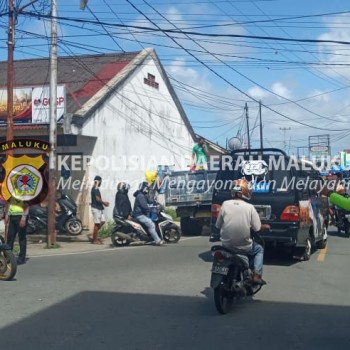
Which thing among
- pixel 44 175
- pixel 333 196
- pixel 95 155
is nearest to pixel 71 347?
pixel 333 196

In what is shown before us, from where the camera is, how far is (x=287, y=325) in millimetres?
6332

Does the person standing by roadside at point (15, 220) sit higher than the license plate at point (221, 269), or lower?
higher

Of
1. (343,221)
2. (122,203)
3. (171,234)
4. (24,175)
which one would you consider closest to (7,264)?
(171,234)

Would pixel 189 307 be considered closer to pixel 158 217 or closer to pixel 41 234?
pixel 158 217

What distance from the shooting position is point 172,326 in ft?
20.7

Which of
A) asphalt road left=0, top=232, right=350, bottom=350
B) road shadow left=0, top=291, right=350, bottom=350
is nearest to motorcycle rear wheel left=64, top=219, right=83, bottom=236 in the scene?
asphalt road left=0, top=232, right=350, bottom=350

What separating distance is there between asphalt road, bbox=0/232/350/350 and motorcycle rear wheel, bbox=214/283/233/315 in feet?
0.40

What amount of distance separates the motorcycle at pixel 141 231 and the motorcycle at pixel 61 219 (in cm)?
247

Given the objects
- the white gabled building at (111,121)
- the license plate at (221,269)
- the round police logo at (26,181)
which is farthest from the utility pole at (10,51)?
the license plate at (221,269)

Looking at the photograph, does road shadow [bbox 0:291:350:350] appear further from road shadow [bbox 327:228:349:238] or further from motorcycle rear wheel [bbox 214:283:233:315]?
road shadow [bbox 327:228:349:238]

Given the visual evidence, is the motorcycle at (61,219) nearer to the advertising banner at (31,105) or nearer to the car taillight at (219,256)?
the advertising banner at (31,105)

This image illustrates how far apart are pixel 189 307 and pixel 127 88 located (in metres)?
15.5

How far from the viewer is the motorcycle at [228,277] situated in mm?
6781

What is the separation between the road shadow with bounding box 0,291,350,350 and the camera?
18.4 feet
